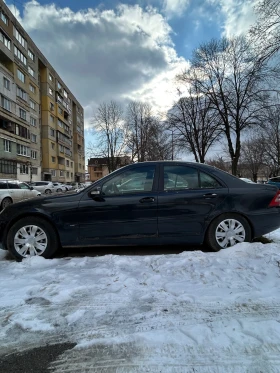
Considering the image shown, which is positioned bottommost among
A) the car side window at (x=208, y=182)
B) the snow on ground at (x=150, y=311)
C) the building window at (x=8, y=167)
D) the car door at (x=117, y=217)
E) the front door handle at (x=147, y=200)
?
the snow on ground at (x=150, y=311)

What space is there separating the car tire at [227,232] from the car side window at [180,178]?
0.75m

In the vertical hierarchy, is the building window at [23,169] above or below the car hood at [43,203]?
above

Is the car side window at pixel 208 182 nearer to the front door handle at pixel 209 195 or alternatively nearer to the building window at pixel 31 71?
the front door handle at pixel 209 195

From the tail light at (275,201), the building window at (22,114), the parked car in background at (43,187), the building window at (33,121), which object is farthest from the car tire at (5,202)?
the building window at (33,121)

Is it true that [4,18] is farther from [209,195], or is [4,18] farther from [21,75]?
[209,195]

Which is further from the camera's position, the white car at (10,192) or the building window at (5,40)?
the building window at (5,40)

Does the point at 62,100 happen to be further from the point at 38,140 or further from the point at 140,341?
the point at 140,341

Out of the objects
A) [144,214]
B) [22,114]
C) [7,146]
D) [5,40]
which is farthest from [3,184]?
[5,40]

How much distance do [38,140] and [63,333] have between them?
48015mm

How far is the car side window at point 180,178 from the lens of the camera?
14.2ft

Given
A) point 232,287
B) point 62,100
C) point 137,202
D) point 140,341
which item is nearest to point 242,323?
point 232,287

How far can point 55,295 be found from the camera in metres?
2.82

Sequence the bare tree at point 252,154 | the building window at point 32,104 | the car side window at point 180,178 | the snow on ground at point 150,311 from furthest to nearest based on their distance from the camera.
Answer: the bare tree at point 252,154
the building window at point 32,104
the car side window at point 180,178
the snow on ground at point 150,311

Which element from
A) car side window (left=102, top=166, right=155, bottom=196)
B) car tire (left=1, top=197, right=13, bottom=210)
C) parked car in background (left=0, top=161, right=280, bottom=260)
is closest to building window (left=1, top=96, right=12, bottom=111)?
car tire (left=1, top=197, right=13, bottom=210)
